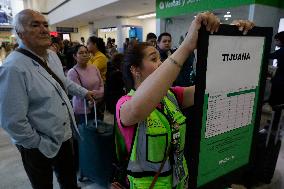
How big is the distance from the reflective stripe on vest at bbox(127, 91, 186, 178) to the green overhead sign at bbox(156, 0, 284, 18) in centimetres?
525

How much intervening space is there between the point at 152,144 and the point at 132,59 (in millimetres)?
372

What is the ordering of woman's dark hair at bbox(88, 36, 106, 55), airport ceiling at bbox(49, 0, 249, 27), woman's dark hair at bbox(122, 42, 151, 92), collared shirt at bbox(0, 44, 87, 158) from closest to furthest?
woman's dark hair at bbox(122, 42, 151, 92) → collared shirt at bbox(0, 44, 87, 158) → woman's dark hair at bbox(88, 36, 106, 55) → airport ceiling at bbox(49, 0, 249, 27)

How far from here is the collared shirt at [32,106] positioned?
1.27 metres

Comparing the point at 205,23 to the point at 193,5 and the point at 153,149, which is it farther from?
the point at 193,5

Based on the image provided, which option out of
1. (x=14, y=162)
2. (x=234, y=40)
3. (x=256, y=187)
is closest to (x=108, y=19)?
(x=14, y=162)

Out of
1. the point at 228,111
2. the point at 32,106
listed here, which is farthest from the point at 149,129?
the point at 32,106

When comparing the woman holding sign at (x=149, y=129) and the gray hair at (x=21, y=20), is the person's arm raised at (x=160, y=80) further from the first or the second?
the gray hair at (x=21, y=20)

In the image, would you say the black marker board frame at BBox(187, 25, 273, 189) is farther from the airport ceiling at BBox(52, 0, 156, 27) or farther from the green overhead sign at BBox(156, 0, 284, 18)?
the airport ceiling at BBox(52, 0, 156, 27)

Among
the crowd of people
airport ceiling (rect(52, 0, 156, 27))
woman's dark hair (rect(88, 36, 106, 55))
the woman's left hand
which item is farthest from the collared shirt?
airport ceiling (rect(52, 0, 156, 27))

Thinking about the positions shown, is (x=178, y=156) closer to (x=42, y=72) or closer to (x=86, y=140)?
(x=42, y=72)

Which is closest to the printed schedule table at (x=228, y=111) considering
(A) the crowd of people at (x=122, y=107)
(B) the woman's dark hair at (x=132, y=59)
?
(A) the crowd of people at (x=122, y=107)

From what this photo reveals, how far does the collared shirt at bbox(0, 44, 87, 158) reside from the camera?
4.17 feet

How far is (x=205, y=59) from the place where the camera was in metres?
0.66

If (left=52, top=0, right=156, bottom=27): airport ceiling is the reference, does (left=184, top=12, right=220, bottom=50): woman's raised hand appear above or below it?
below
